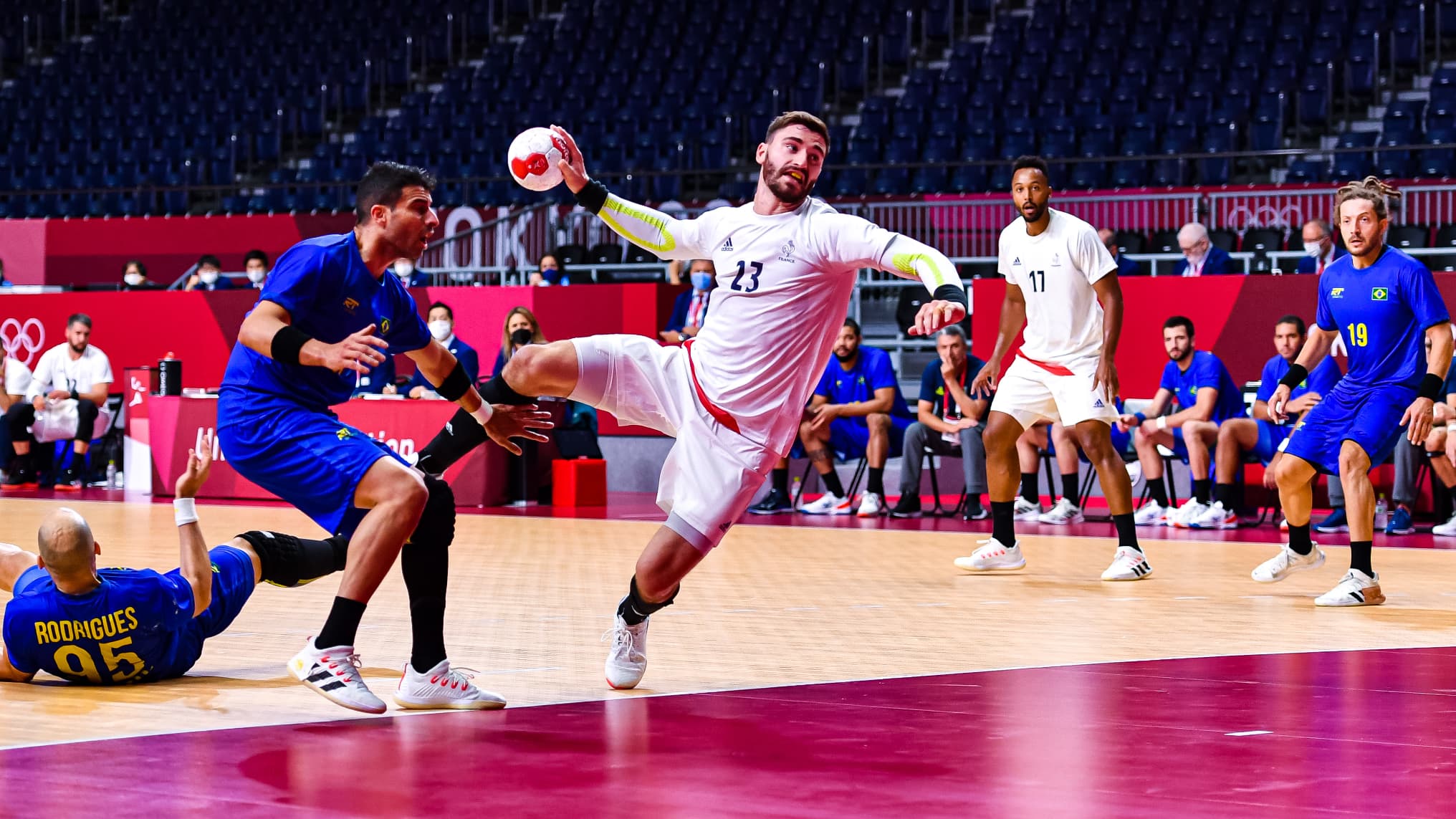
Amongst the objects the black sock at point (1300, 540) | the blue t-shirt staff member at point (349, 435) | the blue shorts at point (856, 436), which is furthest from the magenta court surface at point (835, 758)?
the blue shorts at point (856, 436)

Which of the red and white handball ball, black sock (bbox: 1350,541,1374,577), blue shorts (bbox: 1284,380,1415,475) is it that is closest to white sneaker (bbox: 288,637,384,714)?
the red and white handball ball

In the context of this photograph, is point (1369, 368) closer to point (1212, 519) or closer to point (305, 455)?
point (1212, 519)

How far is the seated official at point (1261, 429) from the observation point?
1183 cm

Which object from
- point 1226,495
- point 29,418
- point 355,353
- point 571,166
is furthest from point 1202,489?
point 29,418

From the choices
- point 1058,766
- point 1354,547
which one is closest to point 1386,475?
point 1354,547

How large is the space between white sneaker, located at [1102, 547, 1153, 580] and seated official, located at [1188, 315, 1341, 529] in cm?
339

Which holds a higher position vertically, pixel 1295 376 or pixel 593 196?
pixel 593 196

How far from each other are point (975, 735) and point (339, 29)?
2530 cm

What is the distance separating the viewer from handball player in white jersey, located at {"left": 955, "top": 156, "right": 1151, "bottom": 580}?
878cm

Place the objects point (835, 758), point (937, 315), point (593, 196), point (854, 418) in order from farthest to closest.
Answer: point (854, 418) → point (593, 196) → point (937, 315) → point (835, 758)

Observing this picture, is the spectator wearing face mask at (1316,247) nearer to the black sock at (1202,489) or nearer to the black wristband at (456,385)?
the black sock at (1202,489)

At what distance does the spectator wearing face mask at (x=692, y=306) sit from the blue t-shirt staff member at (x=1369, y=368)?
7.21m

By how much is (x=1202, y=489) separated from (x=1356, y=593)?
184 inches

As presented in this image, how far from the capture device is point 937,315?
4.78m
